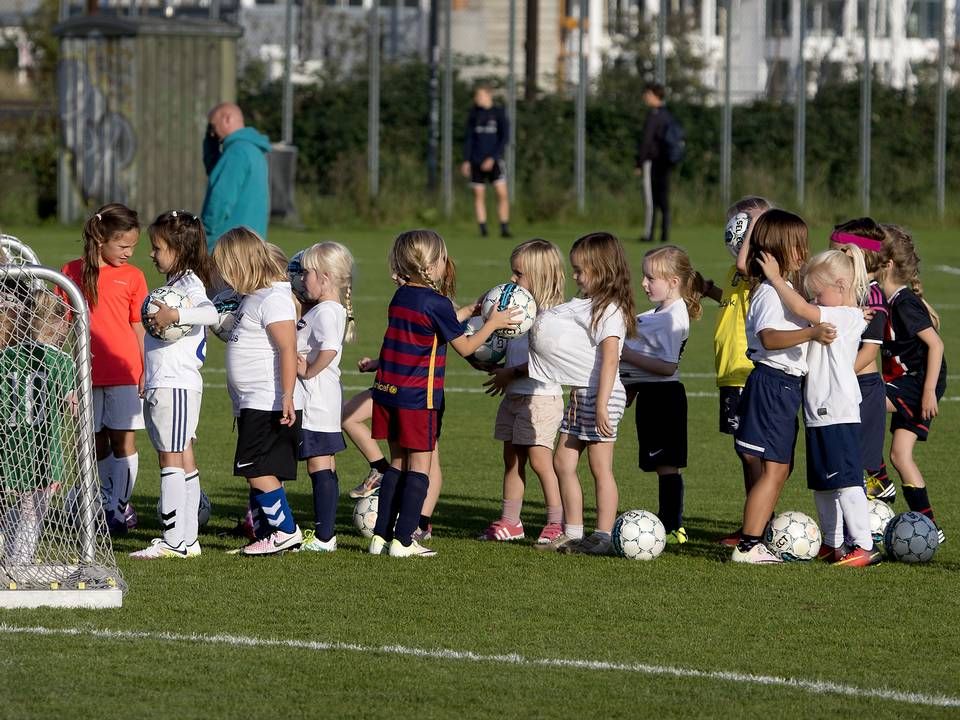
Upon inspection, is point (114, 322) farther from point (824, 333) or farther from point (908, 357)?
point (908, 357)

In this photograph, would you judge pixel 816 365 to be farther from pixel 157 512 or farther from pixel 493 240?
pixel 493 240

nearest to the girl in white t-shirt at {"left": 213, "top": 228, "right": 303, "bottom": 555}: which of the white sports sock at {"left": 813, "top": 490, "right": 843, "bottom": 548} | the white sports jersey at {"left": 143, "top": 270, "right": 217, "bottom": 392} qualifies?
the white sports jersey at {"left": 143, "top": 270, "right": 217, "bottom": 392}

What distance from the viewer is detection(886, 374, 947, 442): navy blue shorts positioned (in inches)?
327

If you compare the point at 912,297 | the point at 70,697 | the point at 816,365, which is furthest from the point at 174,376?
the point at 912,297

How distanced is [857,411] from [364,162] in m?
23.9

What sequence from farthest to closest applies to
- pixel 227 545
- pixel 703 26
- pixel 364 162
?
pixel 703 26, pixel 364 162, pixel 227 545

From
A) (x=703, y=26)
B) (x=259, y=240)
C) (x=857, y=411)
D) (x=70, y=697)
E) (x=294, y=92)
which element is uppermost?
(x=703, y=26)

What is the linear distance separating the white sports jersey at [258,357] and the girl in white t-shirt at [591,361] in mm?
1165

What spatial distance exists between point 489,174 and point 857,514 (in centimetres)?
2027

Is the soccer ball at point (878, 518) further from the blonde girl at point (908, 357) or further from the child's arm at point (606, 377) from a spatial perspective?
the child's arm at point (606, 377)

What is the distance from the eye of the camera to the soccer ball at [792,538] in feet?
24.7

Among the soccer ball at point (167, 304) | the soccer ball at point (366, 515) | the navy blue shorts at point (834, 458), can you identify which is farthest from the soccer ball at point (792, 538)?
the soccer ball at point (167, 304)

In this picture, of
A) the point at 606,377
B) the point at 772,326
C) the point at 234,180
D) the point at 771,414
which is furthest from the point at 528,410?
the point at 234,180

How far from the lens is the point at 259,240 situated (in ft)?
24.2
